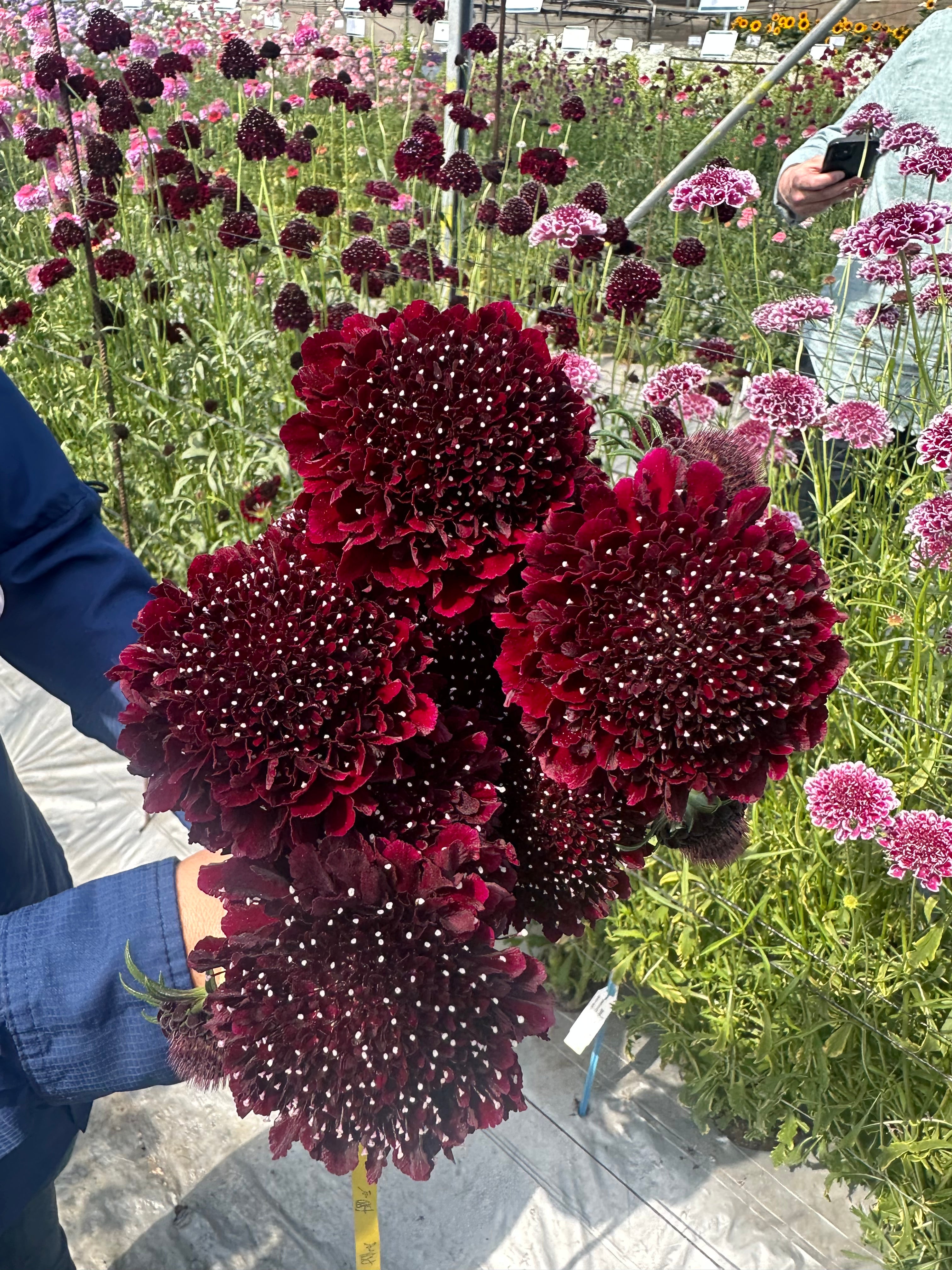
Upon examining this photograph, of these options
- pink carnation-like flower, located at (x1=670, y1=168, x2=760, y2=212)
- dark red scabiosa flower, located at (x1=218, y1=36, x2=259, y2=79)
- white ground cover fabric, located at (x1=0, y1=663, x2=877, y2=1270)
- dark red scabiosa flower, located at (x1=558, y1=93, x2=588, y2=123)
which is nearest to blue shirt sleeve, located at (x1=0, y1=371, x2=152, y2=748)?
white ground cover fabric, located at (x1=0, y1=663, x2=877, y2=1270)

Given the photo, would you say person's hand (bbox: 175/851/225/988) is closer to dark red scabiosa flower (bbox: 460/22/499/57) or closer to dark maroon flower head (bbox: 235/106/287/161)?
dark maroon flower head (bbox: 235/106/287/161)

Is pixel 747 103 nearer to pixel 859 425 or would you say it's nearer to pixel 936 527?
pixel 859 425

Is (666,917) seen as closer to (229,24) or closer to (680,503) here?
(680,503)

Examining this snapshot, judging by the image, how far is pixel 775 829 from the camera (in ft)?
5.14

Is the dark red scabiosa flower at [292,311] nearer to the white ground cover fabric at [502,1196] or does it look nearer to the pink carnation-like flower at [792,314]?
the pink carnation-like flower at [792,314]

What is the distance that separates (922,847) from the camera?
1.08 meters

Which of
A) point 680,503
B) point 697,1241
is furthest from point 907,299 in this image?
point 697,1241

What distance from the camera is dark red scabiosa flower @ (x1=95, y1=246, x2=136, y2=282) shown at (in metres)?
2.29

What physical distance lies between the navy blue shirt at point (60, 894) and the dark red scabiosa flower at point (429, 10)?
222 cm

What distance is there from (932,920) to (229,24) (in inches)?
267

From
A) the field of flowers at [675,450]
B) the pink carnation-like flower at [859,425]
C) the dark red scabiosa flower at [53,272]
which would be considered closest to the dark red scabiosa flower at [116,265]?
the field of flowers at [675,450]

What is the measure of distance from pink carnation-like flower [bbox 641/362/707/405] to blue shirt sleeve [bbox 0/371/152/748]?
0.81m

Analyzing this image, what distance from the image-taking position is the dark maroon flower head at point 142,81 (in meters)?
2.36

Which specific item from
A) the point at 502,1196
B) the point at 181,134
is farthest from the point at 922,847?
the point at 181,134
